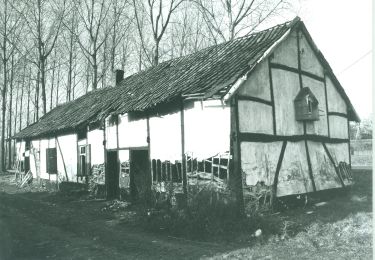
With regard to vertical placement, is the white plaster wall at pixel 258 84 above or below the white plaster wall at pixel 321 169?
above

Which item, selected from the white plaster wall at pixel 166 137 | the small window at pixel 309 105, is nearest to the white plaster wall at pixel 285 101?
the small window at pixel 309 105

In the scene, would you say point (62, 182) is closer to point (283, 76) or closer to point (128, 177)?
point (128, 177)

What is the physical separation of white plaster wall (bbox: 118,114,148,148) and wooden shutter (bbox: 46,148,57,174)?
25.6 ft

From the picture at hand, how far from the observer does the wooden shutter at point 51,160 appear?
20.7 meters

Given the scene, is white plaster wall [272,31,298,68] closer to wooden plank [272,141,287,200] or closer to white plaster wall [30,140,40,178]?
wooden plank [272,141,287,200]

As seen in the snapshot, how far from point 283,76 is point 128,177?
6670 millimetres

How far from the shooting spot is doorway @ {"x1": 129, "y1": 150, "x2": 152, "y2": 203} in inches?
485

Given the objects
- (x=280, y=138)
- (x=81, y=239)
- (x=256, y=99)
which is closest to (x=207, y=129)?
(x=256, y=99)

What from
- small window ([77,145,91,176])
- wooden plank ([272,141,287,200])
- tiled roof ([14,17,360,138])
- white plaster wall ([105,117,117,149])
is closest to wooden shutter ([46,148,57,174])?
small window ([77,145,91,176])

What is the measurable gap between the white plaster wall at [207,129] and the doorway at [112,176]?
5348 millimetres

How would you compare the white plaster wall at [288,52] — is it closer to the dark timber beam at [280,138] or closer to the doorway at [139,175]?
the dark timber beam at [280,138]

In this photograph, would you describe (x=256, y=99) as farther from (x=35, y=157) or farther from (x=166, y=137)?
(x=35, y=157)

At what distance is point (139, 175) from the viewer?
13266 millimetres

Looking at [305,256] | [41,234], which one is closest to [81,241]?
[41,234]
